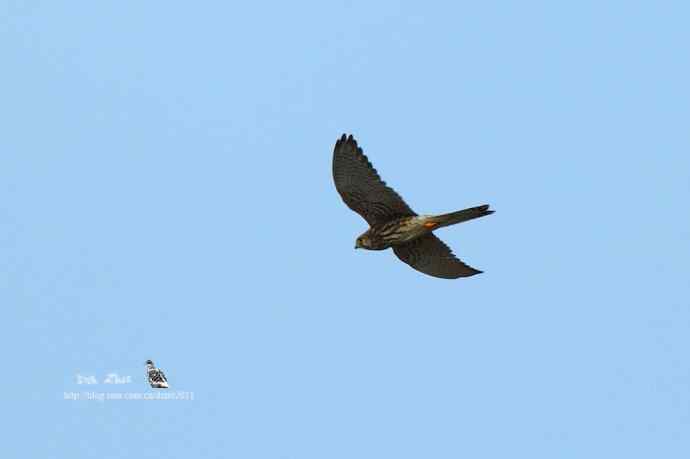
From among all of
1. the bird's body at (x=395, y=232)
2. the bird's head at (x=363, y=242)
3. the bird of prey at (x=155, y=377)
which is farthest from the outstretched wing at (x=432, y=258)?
the bird of prey at (x=155, y=377)

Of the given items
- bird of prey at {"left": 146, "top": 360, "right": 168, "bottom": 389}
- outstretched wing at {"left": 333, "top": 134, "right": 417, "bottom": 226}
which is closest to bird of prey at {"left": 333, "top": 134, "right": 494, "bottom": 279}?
outstretched wing at {"left": 333, "top": 134, "right": 417, "bottom": 226}

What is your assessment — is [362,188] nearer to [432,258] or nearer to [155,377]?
[432,258]

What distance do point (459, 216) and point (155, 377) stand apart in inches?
333

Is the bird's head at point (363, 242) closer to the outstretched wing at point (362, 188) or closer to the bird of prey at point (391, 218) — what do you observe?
the bird of prey at point (391, 218)

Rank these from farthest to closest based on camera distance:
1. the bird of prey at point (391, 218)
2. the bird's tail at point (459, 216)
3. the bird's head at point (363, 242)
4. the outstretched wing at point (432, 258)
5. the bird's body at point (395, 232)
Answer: the outstretched wing at point (432, 258)
the bird's head at point (363, 242)
the bird's body at point (395, 232)
the bird of prey at point (391, 218)
the bird's tail at point (459, 216)

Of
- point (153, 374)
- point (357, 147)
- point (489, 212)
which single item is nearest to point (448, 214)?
point (489, 212)


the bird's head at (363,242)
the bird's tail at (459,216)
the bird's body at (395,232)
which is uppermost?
the bird's head at (363,242)

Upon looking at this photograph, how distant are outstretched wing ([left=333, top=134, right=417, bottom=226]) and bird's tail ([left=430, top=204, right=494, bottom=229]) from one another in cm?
65

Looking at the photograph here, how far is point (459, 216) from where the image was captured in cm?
1830

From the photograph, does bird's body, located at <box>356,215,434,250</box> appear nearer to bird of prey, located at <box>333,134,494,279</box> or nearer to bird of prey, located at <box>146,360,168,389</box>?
bird of prey, located at <box>333,134,494,279</box>

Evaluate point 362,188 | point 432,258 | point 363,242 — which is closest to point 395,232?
point 363,242

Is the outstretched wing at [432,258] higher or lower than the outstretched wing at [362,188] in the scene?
lower

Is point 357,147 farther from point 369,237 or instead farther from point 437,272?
point 437,272

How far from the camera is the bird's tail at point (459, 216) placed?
17.9 metres
